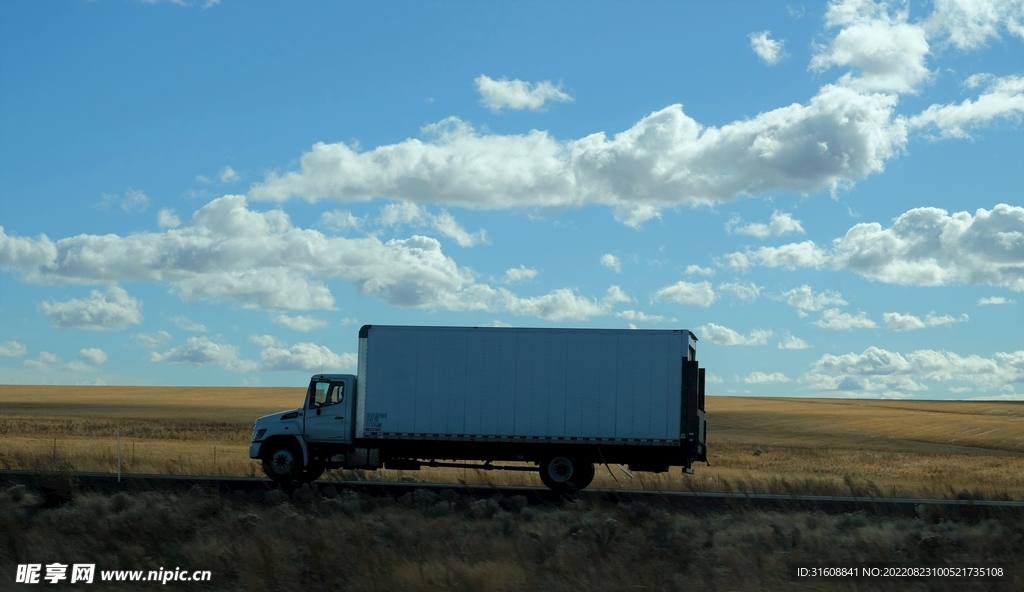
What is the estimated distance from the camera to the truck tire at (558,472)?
21.5 meters

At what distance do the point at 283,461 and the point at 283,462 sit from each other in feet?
0.07

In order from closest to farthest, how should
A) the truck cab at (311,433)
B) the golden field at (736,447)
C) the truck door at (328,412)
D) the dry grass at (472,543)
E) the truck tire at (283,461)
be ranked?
the dry grass at (472,543)
the truck tire at (283,461)
the truck cab at (311,433)
the truck door at (328,412)
the golden field at (736,447)

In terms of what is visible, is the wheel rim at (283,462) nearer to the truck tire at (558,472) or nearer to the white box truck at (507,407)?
the white box truck at (507,407)

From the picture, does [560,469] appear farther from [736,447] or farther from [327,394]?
[736,447]

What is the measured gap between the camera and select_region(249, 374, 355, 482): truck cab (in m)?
22.4

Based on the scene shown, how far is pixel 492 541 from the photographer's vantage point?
39.4 ft

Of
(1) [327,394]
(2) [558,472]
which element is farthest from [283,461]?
(2) [558,472]

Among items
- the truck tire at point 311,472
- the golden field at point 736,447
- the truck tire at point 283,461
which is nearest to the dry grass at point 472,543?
the golden field at point 736,447

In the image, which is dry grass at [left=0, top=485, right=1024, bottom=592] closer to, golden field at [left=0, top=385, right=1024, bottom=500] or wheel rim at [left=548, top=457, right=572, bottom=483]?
golden field at [left=0, top=385, right=1024, bottom=500]

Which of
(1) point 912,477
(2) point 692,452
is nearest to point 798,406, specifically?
(1) point 912,477

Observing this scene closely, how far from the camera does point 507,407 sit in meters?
21.8

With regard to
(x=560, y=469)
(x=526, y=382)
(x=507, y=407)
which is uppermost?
(x=526, y=382)

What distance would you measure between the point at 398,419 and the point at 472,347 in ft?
7.42

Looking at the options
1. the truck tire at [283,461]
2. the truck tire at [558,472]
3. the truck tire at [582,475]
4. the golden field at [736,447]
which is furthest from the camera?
the golden field at [736,447]
